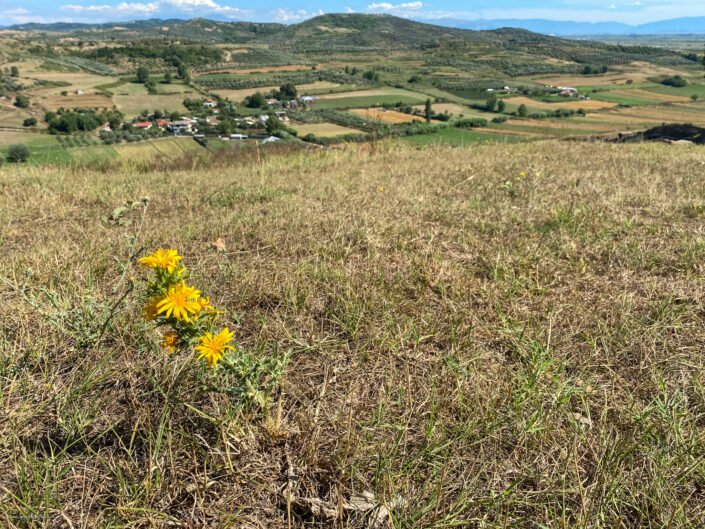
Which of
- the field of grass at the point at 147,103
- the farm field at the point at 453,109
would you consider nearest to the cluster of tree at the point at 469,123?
the farm field at the point at 453,109

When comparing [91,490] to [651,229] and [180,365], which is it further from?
[651,229]

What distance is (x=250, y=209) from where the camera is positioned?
4.38 m

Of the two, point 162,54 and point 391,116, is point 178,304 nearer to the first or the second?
point 391,116

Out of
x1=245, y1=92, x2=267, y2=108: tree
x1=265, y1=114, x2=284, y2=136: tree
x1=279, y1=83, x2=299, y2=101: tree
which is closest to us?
x1=265, y1=114, x2=284, y2=136: tree

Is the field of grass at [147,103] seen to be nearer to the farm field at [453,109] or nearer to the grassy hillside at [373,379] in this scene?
the farm field at [453,109]

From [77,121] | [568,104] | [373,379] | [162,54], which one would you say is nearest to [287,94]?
[77,121]

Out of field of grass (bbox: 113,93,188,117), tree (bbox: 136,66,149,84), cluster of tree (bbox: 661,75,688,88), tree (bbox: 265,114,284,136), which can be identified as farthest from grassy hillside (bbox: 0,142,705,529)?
cluster of tree (bbox: 661,75,688,88)

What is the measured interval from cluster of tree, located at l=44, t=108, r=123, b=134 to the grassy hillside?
27.3 meters

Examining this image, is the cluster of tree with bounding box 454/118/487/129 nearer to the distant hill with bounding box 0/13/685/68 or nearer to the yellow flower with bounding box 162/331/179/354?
the yellow flower with bounding box 162/331/179/354

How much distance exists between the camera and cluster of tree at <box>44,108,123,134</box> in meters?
25.0

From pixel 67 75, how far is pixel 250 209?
209 feet

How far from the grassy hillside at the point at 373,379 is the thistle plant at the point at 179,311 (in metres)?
0.25

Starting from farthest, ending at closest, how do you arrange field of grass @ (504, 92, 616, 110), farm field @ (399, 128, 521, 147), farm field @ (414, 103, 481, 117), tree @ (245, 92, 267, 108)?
tree @ (245, 92, 267, 108)
field of grass @ (504, 92, 616, 110)
farm field @ (414, 103, 481, 117)
farm field @ (399, 128, 521, 147)

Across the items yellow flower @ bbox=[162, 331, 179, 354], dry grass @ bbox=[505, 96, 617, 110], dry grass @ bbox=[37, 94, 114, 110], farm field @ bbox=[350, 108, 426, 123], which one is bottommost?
yellow flower @ bbox=[162, 331, 179, 354]
